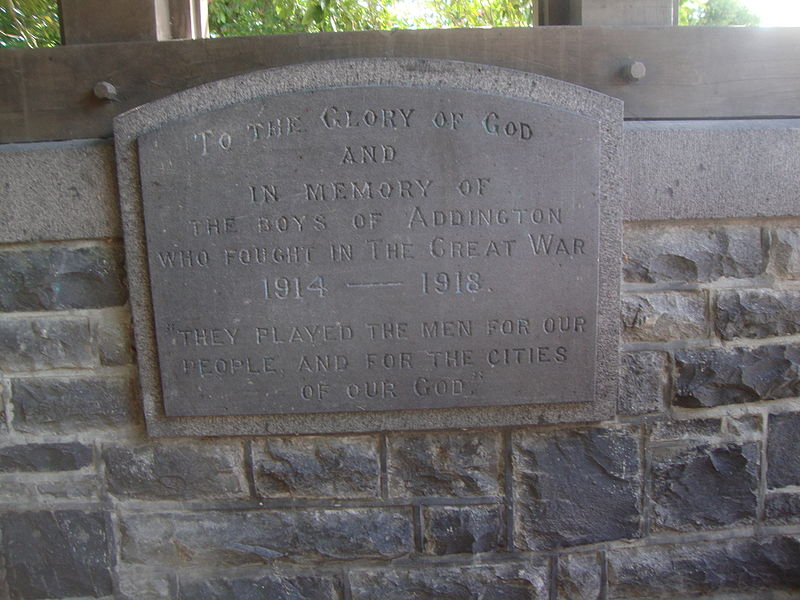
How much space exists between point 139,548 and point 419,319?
4.20 ft

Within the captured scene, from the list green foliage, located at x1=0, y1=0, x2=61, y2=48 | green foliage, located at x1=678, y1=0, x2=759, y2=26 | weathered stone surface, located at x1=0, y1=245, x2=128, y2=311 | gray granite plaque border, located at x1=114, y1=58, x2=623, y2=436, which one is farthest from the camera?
green foliage, located at x1=678, y1=0, x2=759, y2=26

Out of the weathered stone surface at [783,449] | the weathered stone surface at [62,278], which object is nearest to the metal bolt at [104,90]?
the weathered stone surface at [62,278]

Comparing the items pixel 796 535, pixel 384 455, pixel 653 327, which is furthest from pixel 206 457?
pixel 796 535

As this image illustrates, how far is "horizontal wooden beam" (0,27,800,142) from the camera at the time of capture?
194cm

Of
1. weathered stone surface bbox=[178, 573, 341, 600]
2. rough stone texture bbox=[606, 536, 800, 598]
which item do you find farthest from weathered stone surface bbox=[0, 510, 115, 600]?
rough stone texture bbox=[606, 536, 800, 598]

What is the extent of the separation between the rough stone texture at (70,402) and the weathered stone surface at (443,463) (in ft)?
3.12

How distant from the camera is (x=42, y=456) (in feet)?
6.72

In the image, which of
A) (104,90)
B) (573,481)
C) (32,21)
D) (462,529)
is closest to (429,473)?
(462,529)

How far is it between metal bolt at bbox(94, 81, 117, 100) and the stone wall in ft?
2.02

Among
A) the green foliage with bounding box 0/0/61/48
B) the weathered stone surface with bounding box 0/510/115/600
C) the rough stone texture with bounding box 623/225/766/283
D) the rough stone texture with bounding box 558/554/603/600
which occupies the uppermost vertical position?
the green foliage with bounding box 0/0/61/48

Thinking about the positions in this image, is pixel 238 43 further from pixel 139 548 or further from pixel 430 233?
pixel 139 548

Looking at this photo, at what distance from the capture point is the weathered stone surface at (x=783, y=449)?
2.09 meters

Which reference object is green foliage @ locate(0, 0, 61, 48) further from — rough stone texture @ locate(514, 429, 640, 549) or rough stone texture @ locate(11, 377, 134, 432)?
rough stone texture @ locate(514, 429, 640, 549)

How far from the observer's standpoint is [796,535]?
2.14m
